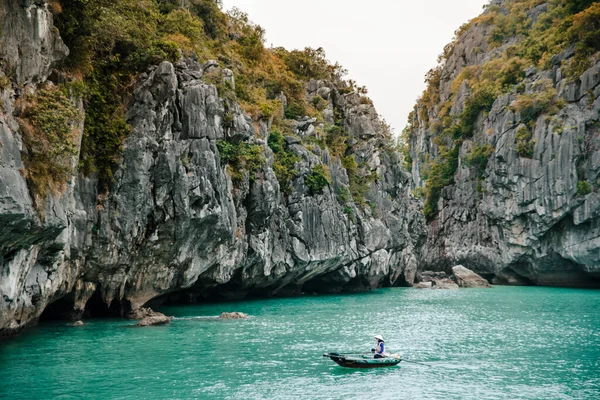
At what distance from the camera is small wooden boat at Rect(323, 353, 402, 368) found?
18.2m

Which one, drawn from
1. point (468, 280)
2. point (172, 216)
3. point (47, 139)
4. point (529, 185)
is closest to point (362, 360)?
point (47, 139)

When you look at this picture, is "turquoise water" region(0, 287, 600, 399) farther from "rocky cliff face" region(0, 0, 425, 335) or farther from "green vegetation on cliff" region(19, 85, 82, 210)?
"green vegetation on cliff" region(19, 85, 82, 210)

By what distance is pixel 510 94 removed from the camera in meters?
60.2

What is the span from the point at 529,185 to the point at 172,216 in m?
39.9

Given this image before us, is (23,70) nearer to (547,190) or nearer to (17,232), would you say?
(17,232)

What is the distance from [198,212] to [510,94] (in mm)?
44839

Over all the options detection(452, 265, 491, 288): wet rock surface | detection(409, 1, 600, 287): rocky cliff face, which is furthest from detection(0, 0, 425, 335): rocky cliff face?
detection(409, 1, 600, 287): rocky cliff face

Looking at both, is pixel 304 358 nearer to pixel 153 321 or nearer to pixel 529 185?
pixel 153 321

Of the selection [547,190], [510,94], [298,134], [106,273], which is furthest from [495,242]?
[106,273]

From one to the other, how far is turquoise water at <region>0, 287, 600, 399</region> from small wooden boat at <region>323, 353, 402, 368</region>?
233 mm

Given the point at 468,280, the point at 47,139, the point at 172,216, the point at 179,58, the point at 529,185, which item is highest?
the point at 179,58

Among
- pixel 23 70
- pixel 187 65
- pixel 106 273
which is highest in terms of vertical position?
pixel 187 65

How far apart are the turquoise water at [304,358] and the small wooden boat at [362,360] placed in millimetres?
233

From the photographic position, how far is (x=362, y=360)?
60.5 ft
